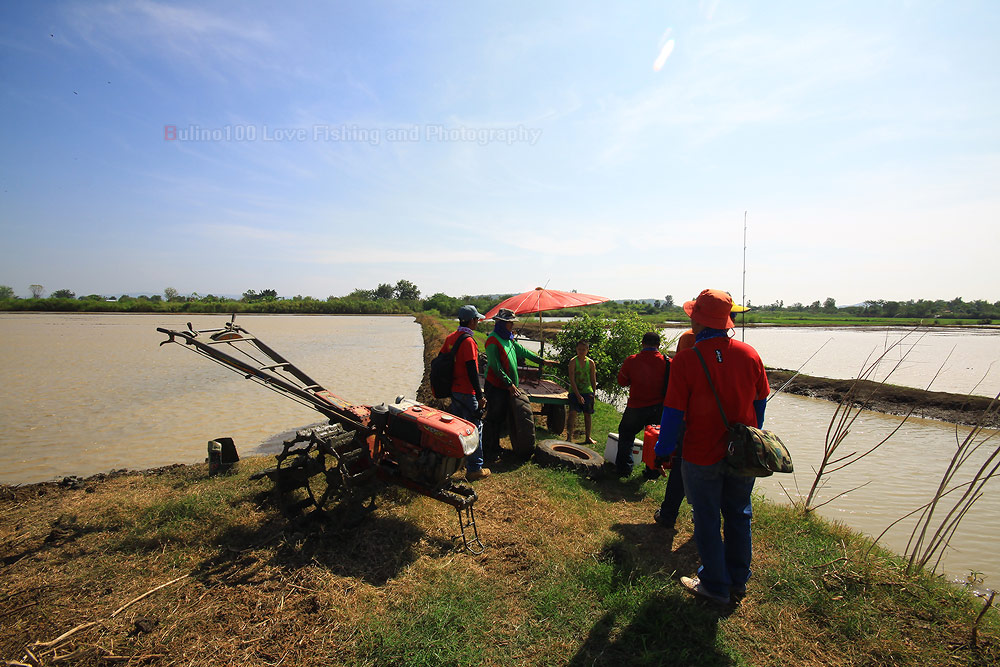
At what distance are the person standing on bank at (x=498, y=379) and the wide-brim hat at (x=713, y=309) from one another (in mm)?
2764

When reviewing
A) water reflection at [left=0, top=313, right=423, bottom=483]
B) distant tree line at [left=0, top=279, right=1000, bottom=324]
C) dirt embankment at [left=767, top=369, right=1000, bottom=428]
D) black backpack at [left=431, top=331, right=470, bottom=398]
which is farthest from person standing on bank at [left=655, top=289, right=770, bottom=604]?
distant tree line at [left=0, top=279, right=1000, bottom=324]

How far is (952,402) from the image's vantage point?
13164mm

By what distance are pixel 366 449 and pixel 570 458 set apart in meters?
2.79

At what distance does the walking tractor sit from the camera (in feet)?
12.0

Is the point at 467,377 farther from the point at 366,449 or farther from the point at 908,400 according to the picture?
the point at 908,400

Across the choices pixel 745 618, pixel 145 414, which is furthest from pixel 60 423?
pixel 745 618

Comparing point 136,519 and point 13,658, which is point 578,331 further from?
point 13,658

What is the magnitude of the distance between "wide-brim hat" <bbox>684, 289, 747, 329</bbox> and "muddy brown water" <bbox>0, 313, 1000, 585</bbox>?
2.15 meters

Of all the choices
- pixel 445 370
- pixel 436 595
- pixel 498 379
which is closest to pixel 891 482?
pixel 498 379

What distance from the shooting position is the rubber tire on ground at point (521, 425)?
19.1 feet

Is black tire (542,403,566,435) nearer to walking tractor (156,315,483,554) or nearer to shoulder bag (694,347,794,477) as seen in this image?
walking tractor (156,315,483,554)

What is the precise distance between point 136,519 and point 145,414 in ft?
24.6

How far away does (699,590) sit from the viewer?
314 cm

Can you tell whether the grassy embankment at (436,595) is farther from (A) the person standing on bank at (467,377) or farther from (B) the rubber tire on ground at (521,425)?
(B) the rubber tire on ground at (521,425)
